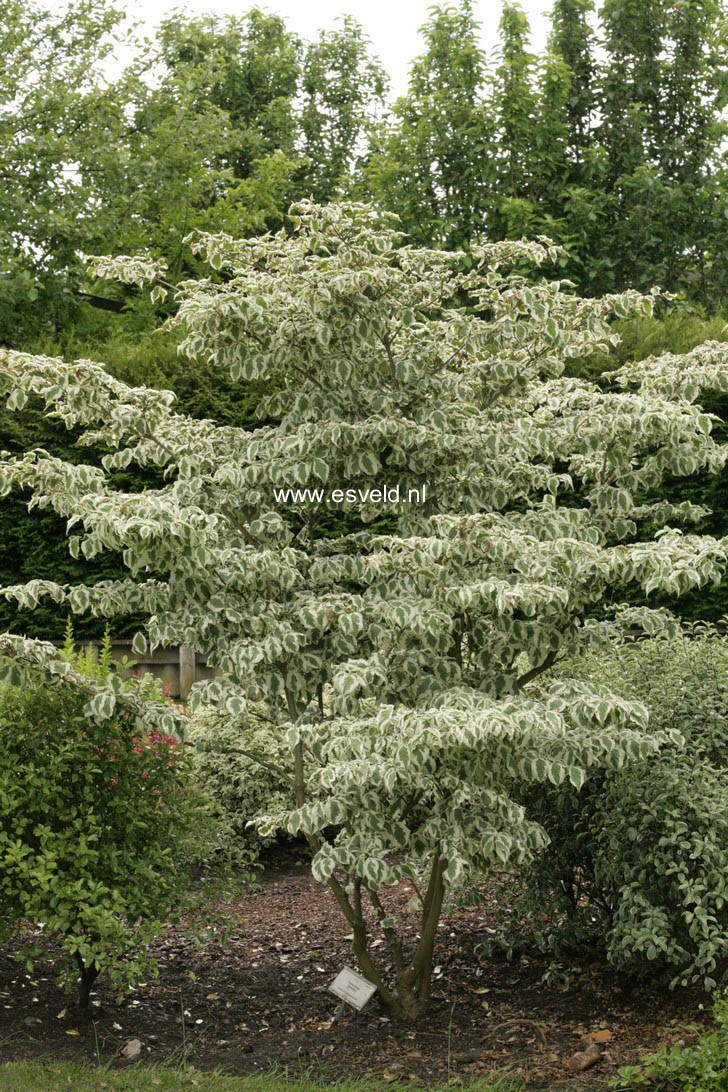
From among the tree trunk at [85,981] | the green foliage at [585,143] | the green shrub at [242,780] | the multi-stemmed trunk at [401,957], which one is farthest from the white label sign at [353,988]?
the green foliage at [585,143]

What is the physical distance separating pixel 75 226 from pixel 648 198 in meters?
5.83

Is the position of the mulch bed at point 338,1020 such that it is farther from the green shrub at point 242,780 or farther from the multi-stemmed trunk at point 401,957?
the green shrub at point 242,780

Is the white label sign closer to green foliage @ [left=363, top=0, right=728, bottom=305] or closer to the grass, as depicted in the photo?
the grass

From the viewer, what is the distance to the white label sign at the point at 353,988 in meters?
4.16

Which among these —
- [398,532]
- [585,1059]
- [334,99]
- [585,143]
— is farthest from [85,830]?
[334,99]

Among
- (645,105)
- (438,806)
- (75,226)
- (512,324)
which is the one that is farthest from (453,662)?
(645,105)

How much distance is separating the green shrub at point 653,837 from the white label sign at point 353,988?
2.52ft

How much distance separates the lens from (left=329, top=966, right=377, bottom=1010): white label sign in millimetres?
4156

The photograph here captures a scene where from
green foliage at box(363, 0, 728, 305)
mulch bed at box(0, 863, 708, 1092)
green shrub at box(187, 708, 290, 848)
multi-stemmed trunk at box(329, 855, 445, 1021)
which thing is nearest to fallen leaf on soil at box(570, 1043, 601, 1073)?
mulch bed at box(0, 863, 708, 1092)

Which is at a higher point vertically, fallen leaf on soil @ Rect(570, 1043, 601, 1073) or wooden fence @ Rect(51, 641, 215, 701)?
wooden fence @ Rect(51, 641, 215, 701)

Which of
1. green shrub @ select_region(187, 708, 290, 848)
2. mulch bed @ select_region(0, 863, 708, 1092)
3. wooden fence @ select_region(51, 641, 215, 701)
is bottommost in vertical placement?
mulch bed @ select_region(0, 863, 708, 1092)

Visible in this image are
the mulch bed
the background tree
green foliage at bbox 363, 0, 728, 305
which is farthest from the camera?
the background tree

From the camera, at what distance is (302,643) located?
4027 millimetres

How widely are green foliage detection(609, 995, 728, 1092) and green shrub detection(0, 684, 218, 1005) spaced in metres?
1.75
